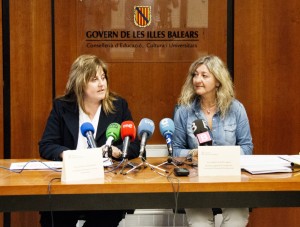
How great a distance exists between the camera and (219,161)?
2014mm

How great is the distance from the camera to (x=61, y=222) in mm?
2471

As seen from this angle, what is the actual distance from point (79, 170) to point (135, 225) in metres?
1.77

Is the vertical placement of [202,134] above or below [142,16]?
below

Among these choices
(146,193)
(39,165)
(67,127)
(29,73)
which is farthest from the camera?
(29,73)

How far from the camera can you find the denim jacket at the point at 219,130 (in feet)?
9.80

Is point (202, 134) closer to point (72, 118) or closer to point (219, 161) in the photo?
point (219, 161)

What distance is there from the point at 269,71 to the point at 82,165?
7.31 ft

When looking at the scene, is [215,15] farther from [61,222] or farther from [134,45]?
[61,222]

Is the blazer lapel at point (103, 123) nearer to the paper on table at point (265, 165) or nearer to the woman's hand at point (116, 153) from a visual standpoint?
the woman's hand at point (116, 153)

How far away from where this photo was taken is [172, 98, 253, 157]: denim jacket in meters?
2.99

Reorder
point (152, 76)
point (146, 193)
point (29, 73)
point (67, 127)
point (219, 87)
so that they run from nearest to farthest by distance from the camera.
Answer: point (146, 193)
point (67, 127)
point (219, 87)
point (29, 73)
point (152, 76)

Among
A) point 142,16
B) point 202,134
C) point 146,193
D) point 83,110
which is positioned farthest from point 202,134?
point 142,16

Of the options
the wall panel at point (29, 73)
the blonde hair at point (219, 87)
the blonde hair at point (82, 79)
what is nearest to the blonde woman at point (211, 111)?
the blonde hair at point (219, 87)

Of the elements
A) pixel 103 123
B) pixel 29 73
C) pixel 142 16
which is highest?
pixel 142 16
